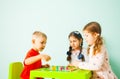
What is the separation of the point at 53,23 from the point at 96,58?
1.97 feet

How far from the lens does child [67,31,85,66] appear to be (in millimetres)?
1578

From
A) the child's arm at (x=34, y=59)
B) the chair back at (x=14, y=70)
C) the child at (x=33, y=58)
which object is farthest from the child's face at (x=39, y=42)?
the chair back at (x=14, y=70)

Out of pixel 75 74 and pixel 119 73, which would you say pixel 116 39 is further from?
pixel 75 74

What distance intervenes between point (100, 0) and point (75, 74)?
0.68m

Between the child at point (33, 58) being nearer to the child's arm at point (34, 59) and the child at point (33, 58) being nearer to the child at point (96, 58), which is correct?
the child's arm at point (34, 59)

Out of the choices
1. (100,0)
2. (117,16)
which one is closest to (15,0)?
(100,0)

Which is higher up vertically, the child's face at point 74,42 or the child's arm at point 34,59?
the child's face at point 74,42

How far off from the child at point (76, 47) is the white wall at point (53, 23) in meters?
0.15

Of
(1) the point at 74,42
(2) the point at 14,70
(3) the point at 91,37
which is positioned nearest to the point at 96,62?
(3) the point at 91,37

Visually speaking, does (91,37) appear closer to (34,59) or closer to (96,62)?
(96,62)

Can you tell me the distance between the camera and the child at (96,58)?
1367mm

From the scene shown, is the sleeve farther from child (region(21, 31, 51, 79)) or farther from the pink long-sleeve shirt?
child (region(21, 31, 51, 79))

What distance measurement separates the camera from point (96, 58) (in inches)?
54.0

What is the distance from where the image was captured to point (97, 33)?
1.43 m
